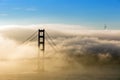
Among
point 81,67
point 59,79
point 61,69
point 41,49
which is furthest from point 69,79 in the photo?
point 81,67

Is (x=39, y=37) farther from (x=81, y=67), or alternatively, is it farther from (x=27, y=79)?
(x=81, y=67)

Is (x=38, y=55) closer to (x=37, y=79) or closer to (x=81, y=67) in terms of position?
(x=37, y=79)

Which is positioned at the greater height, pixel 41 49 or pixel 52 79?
pixel 41 49

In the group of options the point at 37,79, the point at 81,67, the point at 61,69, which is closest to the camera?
the point at 37,79

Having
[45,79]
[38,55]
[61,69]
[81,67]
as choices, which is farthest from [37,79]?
[81,67]

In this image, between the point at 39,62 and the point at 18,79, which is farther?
the point at 39,62

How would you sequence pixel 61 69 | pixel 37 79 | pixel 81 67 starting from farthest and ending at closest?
pixel 81 67
pixel 61 69
pixel 37 79

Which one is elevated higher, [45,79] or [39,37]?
[39,37]

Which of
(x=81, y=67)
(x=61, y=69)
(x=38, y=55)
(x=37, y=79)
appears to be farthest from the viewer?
(x=81, y=67)

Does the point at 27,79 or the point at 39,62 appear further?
the point at 39,62
